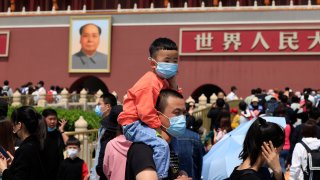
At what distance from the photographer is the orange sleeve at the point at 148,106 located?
121 inches

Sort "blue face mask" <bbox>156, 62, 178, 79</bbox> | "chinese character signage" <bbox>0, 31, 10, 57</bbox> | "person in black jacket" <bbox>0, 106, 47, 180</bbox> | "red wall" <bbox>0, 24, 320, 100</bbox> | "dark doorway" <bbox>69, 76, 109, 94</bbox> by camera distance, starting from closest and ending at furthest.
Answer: "blue face mask" <bbox>156, 62, 178, 79</bbox>, "person in black jacket" <bbox>0, 106, 47, 180</bbox>, "red wall" <bbox>0, 24, 320, 100</bbox>, "chinese character signage" <bbox>0, 31, 10, 57</bbox>, "dark doorway" <bbox>69, 76, 109, 94</bbox>

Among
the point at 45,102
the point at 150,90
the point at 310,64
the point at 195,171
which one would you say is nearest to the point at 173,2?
the point at 310,64

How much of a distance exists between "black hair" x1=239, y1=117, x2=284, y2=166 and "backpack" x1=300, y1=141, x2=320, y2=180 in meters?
2.62

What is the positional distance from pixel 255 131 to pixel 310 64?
1775cm

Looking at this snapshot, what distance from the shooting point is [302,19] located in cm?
2034

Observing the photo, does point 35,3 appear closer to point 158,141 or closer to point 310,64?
point 310,64

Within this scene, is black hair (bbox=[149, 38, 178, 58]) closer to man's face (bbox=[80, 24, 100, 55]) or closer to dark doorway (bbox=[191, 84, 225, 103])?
dark doorway (bbox=[191, 84, 225, 103])

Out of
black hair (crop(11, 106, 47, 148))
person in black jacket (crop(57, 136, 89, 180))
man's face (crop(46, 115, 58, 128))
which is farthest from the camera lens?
man's face (crop(46, 115, 58, 128))

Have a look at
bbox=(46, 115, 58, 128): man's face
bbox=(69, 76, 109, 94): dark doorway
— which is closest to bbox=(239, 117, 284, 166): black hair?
bbox=(46, 115, 58, 128): man's face

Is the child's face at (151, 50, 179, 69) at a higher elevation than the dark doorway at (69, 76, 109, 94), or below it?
higher

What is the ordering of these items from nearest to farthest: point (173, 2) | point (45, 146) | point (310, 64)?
point (45, 146)
point (310, 64)
point (173, 2)

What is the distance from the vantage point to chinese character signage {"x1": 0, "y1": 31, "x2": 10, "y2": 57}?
23.5m

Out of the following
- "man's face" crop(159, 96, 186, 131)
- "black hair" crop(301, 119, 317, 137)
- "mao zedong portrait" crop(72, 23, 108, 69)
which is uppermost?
"mao zedong portrait" crop(72, 23, 108, 69)

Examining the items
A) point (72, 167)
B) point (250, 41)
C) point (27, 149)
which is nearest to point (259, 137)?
point (27, 149)
